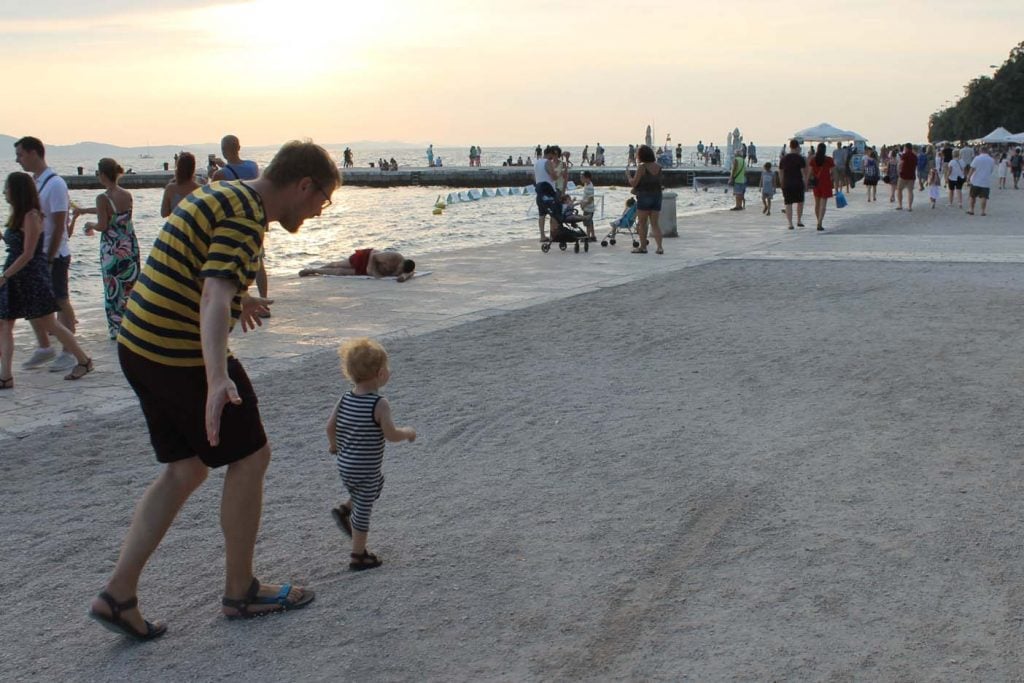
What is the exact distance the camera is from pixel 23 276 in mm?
7238

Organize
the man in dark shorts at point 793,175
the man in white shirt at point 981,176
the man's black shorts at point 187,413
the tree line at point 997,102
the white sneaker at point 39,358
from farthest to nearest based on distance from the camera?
the tree line at point 997,102 → the man in white shirt at point 981,176 → the man in dark shorts at point 793,175 → the white sneaker at point 39,358 → the man's black shorts at point 187,413

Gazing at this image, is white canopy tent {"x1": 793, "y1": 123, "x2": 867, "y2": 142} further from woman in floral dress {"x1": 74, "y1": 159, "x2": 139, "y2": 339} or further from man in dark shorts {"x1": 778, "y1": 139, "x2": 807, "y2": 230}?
woman in floral dress {"x1": 74, "y1": 159, "x2": 139, "y2": 339}

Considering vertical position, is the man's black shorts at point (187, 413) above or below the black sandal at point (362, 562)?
above

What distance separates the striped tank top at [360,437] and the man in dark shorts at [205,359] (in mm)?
510

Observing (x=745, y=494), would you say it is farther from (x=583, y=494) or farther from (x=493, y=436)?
(x=493, y=436)

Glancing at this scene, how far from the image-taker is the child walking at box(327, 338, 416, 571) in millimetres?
4023

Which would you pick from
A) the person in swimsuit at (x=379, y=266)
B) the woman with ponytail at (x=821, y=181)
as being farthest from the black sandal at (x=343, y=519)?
the woman with ponytail at (x=821, y=181)

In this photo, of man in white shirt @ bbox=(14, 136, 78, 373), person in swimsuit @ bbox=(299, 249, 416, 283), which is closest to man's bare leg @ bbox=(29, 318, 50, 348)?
man in white shirt @ bbox=(14, 136, 78, 373)

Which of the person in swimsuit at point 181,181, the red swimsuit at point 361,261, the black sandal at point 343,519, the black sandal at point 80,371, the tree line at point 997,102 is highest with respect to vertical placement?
the tree line at point 997,102

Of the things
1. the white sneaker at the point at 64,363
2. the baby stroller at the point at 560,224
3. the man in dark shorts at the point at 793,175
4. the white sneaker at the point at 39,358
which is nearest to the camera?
the white sneaker at the point at 64,363

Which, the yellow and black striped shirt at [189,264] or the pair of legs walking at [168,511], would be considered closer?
the yellow and black striped shirt at [189,264]

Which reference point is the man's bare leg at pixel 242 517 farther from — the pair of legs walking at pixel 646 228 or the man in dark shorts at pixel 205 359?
Result: the pair of legs walking at pixel 646 228

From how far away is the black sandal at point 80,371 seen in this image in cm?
753

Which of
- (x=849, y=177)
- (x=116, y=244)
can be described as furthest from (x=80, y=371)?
(x=849, y=177)
